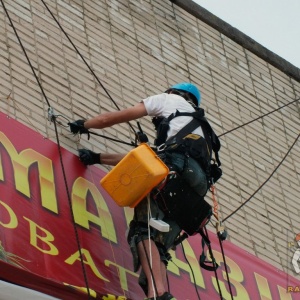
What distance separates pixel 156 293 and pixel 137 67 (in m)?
4.01

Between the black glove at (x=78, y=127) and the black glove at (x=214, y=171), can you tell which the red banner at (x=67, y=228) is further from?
the black glove at (x=214, y=171)

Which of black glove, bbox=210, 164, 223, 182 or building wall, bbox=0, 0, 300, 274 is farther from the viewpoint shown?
building wall, bbox=0, 0, 300, 274

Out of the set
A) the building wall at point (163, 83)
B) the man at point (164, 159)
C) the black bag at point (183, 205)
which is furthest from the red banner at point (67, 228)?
the black bag at point (183, 205)

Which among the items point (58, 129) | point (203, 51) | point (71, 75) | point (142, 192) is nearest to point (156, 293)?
point (142, 192)

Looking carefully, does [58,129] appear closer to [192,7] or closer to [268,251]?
[268,251]

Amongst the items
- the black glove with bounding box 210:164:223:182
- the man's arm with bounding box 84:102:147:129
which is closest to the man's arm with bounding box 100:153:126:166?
the man's arm with bounding box 84:102:147:129

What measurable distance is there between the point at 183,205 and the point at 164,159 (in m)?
0.36

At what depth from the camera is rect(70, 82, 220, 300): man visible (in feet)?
30.5

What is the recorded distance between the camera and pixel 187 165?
9.62 metres

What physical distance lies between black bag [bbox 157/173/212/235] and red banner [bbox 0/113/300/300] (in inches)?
22.7

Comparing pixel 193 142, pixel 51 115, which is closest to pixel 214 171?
pixel 193 142

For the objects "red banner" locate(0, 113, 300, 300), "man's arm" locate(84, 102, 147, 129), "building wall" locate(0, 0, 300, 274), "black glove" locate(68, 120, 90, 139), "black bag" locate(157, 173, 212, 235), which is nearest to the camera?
"red banner" locate(0, 113, 300, 300)

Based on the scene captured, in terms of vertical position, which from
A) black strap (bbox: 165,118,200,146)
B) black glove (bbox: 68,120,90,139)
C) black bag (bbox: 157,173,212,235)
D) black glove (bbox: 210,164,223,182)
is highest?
black strap (bbox: 165,118,200,146)

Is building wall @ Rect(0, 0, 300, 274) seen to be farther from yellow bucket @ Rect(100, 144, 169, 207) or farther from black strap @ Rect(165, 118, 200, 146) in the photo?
yellow bucket @ Rect(100, 144, 169, 207)
